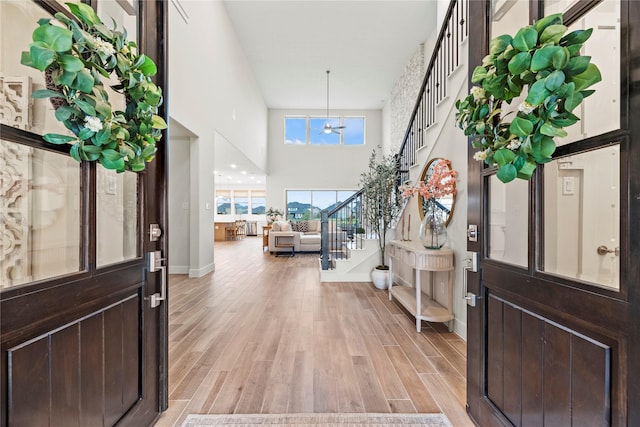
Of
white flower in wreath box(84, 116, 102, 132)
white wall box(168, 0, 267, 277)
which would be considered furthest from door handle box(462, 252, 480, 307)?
white wall box(168, 0, 267, 277)

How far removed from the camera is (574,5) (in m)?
1.04

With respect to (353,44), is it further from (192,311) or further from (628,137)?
(628,137)

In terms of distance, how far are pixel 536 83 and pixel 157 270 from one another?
186 cm

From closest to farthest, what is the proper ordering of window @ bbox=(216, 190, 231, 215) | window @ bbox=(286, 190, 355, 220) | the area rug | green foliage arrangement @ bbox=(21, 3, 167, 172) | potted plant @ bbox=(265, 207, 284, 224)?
green foliage arrangement @ bbox=(21, 3, 167, 172) < the area rug < potted plant @ bbox=(265, 207, 284, 224) < window @ bbox=(286, 190, 355, 220) < window @ bbox=(216, 190, 231, 215)

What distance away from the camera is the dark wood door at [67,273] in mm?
842

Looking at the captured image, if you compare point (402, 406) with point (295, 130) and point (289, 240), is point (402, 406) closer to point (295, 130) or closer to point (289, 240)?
point (289, 240)

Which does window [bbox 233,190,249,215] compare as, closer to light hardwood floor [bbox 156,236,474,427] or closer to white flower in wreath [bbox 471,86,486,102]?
light hardwood floor [bbox 156,236,474,427]

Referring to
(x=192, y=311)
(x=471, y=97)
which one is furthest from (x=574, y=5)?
(x=192, y=311)

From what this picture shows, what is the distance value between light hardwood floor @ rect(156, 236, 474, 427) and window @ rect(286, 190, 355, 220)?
698 cm

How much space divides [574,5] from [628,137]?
58cm

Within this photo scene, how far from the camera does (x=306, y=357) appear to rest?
7.64 ft

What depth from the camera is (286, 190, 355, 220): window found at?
11.0m

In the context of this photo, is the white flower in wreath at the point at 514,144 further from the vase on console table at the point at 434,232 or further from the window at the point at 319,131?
the window at the point at 319,131

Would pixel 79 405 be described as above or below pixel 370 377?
above
